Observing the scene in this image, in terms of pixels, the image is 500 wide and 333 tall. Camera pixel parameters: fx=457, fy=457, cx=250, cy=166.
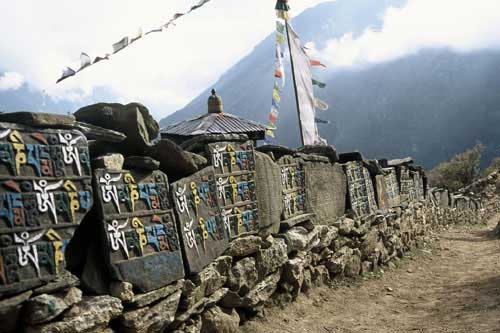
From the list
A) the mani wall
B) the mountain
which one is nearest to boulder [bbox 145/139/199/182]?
the mani wall

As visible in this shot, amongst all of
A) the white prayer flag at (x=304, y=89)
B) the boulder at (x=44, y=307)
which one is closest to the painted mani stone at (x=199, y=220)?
the boulder at (x=44, y=307)

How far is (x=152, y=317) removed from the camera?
3.14m

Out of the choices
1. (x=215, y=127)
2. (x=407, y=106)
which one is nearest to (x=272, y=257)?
(x=215, y=127)

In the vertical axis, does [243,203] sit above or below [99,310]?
above

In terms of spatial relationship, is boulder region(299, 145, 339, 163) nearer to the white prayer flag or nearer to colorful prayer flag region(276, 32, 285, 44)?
the white prayer flag

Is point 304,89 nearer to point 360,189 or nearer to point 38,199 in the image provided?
point 360,189

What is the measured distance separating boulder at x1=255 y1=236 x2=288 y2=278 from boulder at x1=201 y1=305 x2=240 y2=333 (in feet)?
2.17

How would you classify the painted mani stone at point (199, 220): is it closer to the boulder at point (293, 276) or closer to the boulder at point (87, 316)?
the boulder at point (87, 316)

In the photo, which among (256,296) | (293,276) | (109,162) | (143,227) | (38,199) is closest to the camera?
(38,199)

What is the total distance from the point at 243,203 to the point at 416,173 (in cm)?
886

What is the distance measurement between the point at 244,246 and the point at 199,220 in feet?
2.59

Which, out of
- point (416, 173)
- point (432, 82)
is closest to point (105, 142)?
point (416, 173)

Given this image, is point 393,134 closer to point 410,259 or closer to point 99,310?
point 410,259

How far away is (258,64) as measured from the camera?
113 metres
